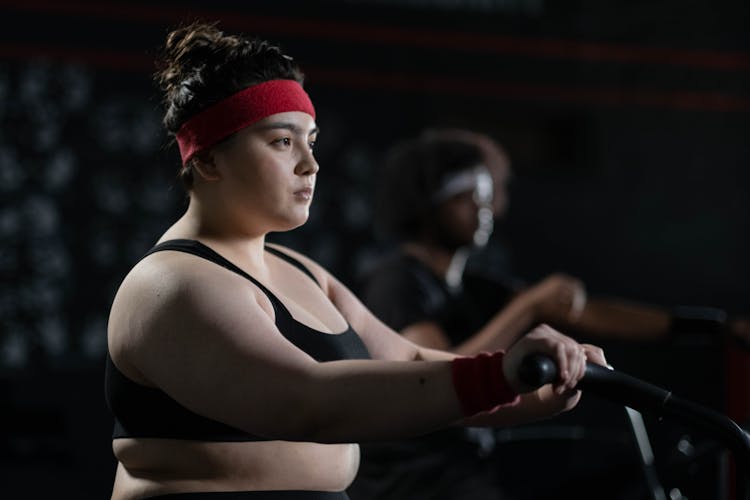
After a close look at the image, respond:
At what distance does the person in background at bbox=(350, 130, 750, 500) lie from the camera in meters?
2.20

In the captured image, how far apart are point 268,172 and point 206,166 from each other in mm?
87

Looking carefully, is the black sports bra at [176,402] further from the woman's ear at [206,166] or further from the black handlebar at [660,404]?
the black handlebar at [660,404]

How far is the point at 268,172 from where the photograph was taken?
1.28 m

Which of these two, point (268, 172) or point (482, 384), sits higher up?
point (268, 172)

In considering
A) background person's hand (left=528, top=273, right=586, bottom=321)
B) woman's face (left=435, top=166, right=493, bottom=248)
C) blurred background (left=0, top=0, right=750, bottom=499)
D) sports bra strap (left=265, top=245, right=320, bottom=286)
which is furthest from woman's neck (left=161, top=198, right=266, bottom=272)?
blurred background (left=0, top=0, right=750, bottom=499)

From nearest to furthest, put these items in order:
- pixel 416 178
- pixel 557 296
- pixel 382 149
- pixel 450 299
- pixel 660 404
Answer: pixel 660 404
pixel 557 296
pixel 450 299
pixel 416 178
pixel 382 149

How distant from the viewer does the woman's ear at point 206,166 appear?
1.31 m

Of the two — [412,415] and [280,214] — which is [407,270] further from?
[412,415]

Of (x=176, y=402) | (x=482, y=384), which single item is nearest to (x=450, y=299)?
(x=176, y=402)

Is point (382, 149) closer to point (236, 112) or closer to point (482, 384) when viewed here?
point (236, 112)

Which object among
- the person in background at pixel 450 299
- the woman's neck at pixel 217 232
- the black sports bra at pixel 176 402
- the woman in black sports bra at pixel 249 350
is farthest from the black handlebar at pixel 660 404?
the person in background at pixel 450 299

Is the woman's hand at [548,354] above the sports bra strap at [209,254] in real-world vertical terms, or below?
below

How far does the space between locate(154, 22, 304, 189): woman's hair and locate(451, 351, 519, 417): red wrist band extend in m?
0.45

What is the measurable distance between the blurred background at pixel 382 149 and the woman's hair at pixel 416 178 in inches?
22.3
